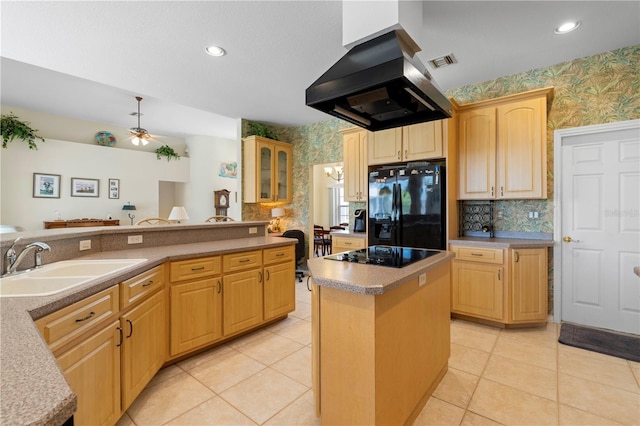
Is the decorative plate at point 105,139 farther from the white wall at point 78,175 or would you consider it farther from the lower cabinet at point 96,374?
the lower cabinet at point 96,374

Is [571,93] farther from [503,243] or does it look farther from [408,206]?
[408,206]

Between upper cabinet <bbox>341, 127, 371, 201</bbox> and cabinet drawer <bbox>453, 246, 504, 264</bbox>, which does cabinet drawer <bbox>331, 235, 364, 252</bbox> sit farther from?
cabinet drawer <bbox>453, 246, 504, 264</bbox>

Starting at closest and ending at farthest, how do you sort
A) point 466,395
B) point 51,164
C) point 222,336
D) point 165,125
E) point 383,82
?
point 383,82
point 466,395
point 222,336
point 51,164
point 165,125

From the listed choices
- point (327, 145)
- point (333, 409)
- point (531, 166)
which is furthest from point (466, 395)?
point (327, 145)

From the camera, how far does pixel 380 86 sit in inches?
66.8

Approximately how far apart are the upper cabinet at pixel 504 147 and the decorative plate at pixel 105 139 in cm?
726

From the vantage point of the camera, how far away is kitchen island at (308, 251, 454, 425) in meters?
1.39

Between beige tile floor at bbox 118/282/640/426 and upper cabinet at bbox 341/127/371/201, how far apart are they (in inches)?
85.1

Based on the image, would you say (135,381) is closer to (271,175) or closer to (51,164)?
(271,175)

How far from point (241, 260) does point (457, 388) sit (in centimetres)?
195

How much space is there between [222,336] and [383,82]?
2.36 m

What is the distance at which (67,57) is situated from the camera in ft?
9.91

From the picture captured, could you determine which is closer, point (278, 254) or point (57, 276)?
point (57, 276)

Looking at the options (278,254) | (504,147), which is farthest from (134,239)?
(504,147)
